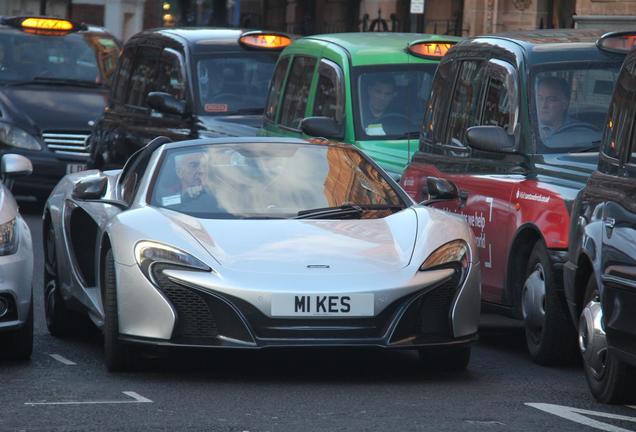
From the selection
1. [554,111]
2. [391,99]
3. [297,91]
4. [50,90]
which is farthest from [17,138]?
[554,111]

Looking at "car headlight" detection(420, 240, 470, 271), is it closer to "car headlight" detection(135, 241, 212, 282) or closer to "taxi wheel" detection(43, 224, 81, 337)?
"car headlight" detection(135, 241, 212, 282)

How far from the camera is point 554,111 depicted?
37.5 ft

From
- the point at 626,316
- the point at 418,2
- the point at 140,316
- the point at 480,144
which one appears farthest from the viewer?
the point at 418,2

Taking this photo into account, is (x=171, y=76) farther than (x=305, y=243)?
Yes

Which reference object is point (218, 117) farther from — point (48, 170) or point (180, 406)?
point (180, 406)

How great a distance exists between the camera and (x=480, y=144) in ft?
36.8

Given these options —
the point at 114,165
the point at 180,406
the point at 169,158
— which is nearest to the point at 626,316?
the point at 180,406

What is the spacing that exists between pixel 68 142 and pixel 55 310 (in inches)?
427

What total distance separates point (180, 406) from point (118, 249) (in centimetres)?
124

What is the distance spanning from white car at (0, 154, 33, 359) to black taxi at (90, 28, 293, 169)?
24.2 ft

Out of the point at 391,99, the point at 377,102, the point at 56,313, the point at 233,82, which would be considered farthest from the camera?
the point at 233,82

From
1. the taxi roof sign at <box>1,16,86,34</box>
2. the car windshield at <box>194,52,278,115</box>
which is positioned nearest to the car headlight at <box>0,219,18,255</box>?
the car windshield at <box>194,52,278,115</box>

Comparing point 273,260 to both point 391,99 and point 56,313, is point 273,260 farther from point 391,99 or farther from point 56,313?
point 391,99

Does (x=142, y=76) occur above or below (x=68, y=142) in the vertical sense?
above
